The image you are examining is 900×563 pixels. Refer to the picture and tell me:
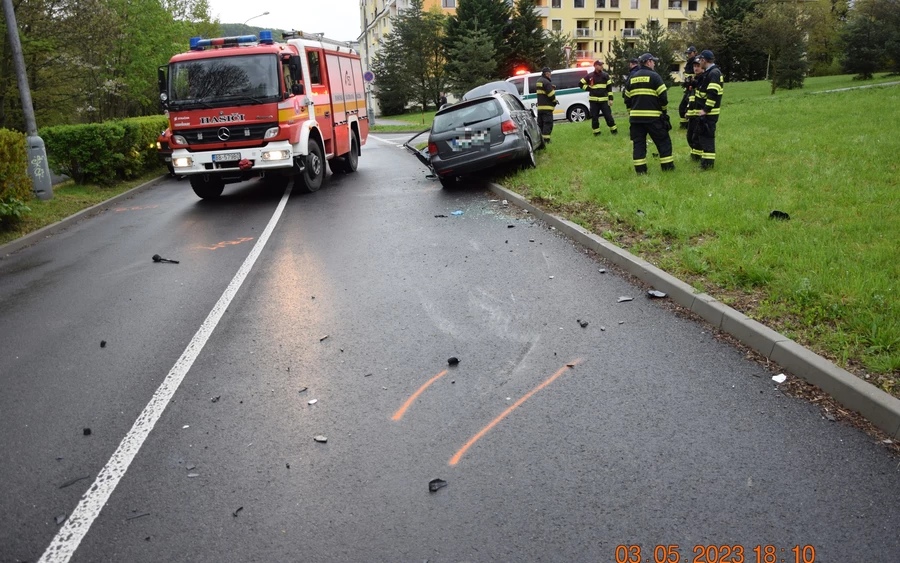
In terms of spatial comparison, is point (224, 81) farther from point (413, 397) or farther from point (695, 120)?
point (413, 397)

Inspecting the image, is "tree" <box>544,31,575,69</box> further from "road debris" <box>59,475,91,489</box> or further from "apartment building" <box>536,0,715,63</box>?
"road debris" <box>59,475,91,489</box>

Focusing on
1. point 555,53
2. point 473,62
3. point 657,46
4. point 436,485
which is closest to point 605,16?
point 555,53

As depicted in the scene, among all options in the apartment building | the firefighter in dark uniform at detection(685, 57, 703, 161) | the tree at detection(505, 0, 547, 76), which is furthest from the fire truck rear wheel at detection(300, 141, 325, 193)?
the apartment building

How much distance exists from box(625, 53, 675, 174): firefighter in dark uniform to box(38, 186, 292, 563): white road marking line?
A: 729cm

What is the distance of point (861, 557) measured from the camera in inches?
107

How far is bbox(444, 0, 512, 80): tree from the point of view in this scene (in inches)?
2069

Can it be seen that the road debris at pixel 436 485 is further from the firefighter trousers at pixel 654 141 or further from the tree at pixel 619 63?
the tree at pixel 619 63

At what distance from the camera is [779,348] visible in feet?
15.0

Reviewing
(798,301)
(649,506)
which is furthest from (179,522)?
(798,301)

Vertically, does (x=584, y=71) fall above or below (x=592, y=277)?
above

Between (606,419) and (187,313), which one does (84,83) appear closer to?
(187,313)

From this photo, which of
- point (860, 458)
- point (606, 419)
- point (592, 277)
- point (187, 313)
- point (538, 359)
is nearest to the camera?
point (860, 458)

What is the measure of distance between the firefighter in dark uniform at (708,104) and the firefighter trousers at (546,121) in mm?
6286

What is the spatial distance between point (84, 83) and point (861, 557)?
105 ft
